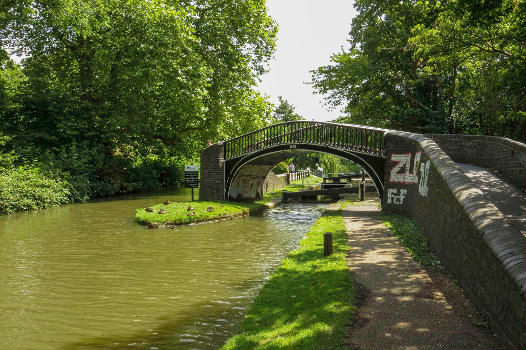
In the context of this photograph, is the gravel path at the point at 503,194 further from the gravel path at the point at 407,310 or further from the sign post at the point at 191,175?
the sign post at the point at 191,175

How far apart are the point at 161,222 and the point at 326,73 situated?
1570cm

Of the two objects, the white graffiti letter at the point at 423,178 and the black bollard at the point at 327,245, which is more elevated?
the white graffiti letter at the point at 423,178

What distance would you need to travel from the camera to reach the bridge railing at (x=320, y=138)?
54.3 feet

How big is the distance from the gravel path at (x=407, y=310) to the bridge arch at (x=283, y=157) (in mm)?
7762

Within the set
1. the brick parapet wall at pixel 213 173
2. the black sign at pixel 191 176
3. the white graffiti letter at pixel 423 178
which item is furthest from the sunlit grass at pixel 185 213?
the white graffiti letter at pixel 423 178

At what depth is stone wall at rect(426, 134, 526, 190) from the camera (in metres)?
11.3

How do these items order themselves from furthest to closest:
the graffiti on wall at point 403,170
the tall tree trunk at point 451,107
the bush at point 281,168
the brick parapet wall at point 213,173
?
the bush at point 281,168 < the tall tree trunk at point 451,107 < the brick parapet wall at point 213,173 < the graffiti on wall at point 403,170

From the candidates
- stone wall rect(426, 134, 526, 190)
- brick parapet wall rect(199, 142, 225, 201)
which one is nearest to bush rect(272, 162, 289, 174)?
brick parapet wall rect(199, 142, 225, 201)

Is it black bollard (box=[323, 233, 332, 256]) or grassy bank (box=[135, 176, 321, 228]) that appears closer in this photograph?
black bollard (box=[323, 233, 332, 256])

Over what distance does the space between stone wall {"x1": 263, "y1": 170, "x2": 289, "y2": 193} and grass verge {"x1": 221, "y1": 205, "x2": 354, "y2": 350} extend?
20.7m

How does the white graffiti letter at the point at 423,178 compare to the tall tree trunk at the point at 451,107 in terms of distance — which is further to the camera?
the tall tree trunk at the point at 451,107

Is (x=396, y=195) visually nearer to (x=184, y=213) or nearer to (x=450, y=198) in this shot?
(x=450, y=198)

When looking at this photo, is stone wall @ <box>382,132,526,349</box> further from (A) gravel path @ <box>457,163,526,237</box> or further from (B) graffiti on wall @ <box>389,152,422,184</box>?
(B) graffiti on wall @ <box>389,152,422,184</box>

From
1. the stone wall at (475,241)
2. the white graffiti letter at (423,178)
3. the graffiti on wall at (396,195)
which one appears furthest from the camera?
the graffiti on wall at (396,195)
